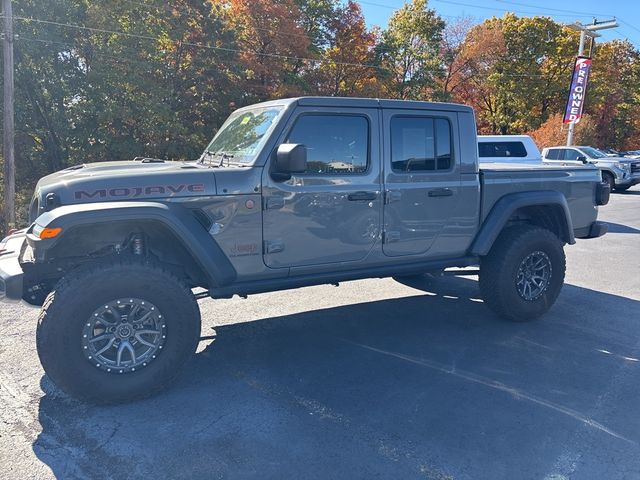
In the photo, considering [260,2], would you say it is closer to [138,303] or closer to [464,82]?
[464,82]

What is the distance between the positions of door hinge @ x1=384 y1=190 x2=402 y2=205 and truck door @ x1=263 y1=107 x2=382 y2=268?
6 cm

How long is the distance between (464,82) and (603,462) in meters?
42.5

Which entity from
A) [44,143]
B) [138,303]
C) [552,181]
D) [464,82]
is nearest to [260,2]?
[44,143]

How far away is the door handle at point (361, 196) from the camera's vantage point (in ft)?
13.7

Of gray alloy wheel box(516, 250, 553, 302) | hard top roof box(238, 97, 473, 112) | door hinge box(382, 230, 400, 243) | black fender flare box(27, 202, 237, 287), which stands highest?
hard top roof box(238, 97, 473, 112)

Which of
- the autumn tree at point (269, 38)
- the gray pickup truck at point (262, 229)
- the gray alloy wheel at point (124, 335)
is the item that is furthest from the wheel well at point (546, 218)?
the autumn tree at point (269, 38)

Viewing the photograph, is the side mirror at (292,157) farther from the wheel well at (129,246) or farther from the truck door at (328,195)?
the wheel well at (129,246)

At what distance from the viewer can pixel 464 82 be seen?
41.7 metres

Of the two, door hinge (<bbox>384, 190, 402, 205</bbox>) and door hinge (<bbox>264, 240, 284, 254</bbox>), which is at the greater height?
door hinge (<bbox>384, 190, 402, 205</bbox>)

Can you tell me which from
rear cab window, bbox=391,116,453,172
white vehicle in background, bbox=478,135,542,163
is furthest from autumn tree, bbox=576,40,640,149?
rear cab window, bbox=391,116,453,172

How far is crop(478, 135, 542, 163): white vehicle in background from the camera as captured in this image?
42.0 ft

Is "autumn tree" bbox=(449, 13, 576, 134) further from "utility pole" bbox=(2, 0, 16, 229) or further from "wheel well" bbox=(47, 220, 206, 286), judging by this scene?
"wheel well" bbox=(47, 220, 206, 286)

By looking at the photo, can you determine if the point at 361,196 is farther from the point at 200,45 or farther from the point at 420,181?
the point at 200,45

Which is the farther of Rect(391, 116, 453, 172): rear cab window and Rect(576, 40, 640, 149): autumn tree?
Rect(576, 40, 640, 149): autumn tree
